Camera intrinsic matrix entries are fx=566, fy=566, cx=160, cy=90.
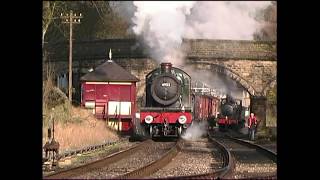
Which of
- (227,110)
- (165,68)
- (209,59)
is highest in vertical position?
(209,59)

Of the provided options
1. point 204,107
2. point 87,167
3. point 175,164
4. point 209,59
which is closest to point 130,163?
point 175,164

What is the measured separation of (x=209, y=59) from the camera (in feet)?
122

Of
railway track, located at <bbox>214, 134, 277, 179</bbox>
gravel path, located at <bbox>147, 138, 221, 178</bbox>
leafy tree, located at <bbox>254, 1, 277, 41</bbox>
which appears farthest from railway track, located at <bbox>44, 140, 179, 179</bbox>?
leafy tree, located at <bbox>254, 1, 277, 41</bbox>

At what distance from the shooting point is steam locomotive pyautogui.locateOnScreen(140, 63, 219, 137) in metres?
19.6

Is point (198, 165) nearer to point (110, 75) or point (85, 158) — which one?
point (85, 158)

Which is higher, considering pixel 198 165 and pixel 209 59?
pixel 209 59

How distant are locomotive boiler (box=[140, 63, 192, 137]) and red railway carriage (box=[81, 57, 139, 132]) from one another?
4.21m

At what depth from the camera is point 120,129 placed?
24391 mm

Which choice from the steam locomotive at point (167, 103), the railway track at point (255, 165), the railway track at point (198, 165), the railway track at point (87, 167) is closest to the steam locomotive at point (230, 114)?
the steam locomotive at point (167, 103)

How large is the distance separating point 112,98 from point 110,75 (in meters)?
1.19

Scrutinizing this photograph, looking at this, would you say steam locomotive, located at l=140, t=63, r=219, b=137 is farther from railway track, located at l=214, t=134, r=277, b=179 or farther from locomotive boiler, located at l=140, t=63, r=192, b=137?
railway track, located at l=214, t=134, r=277, b=179
